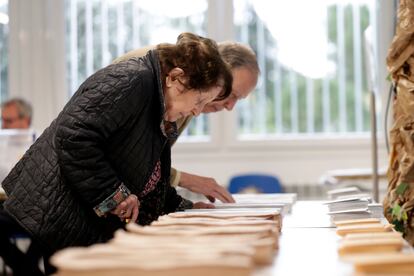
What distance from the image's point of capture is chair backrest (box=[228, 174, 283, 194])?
5.99 m

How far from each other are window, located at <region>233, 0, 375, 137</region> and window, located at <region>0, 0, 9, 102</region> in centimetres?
179

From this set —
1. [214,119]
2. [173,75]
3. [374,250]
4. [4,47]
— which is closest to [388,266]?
[374,250]

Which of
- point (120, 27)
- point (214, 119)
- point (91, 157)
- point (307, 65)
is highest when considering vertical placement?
point (120, 27)

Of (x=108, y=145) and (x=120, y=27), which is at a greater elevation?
(x=120, y=27)

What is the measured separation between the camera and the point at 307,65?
20.9 feet

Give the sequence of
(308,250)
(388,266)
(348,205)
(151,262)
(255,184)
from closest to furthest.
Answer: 1. (151,262)
2. (388,266)
3. (308,250)
4. (348,205)
5. (255,184)

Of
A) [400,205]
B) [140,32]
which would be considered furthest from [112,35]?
[400,205]

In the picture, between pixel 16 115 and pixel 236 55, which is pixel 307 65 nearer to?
pixel 16 115

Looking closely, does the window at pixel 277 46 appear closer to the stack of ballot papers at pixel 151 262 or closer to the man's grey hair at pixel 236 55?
the man's grey hair at pixel 236 55

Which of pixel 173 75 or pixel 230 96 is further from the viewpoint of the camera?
pixel 230 96

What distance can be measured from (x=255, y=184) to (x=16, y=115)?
5.79ft

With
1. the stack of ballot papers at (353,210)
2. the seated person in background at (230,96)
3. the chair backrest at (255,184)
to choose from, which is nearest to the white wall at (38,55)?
the chair backrest at (255,184)

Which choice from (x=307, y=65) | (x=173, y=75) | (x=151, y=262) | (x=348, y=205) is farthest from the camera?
(x=307, y=65)

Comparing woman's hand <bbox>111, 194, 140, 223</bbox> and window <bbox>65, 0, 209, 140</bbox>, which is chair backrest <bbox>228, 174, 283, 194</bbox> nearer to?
window <bbox>65, 0, 209, 140</bbox>
